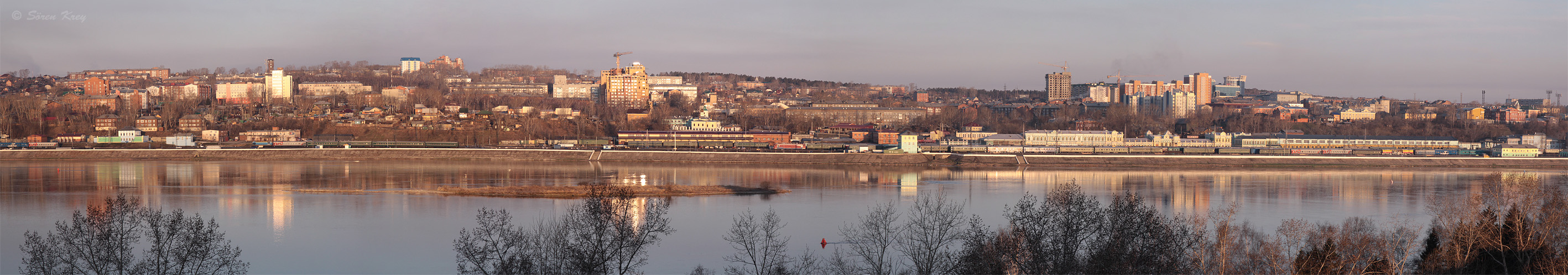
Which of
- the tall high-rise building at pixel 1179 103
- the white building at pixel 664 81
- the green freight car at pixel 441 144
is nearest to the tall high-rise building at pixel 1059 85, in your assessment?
the tall high-rise building at pixel 1179 103

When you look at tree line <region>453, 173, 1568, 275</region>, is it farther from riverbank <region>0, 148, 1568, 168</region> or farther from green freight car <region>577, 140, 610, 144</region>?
green freight car <region>577, 140, 610, 144</region>

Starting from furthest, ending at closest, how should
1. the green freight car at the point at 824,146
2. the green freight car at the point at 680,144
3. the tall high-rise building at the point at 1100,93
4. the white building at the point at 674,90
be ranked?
the tall high-rise building at the point at 1100,93, the white building at the point at 674,90, the green freight car at the point at 680,144, the green freight car at the point at 824,146

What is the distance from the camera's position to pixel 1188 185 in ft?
76.6

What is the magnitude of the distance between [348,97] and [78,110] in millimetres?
12079

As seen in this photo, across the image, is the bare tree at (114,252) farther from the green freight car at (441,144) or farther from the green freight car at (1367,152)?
the green freight car at (1367,152)

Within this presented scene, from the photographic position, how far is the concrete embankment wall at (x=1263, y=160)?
31531mm

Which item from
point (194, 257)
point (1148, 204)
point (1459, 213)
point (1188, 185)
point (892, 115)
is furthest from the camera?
point (892, 115)

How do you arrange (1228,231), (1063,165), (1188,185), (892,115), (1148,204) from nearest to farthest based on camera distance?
(1228,231) < (1148,204) < (1188,185) < (1063,165) < (892,115)

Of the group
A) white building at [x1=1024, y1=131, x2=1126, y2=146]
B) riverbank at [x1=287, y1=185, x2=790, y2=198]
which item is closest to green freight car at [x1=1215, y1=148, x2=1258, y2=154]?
Result: white building at [x1=1024, y1=131, x2=1126, y2=146]

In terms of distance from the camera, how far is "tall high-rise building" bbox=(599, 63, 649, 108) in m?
62.5

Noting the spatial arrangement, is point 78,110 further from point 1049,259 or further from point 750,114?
point 1049,259

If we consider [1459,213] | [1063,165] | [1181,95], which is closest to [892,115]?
[1181,95]

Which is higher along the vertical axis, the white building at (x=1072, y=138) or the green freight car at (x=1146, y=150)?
the white building at (x=1072, y=138)

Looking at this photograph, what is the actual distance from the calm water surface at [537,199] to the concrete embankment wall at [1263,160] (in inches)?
47.7
